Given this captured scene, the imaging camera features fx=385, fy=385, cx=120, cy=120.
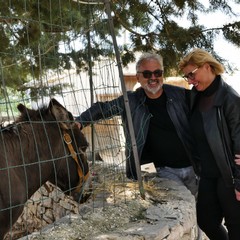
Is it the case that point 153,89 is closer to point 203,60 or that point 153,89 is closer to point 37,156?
point 203,60

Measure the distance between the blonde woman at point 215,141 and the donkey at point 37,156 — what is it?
1045 millimetres

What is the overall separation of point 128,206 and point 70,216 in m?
0.53

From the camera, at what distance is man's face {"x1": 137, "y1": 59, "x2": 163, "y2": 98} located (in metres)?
4.00

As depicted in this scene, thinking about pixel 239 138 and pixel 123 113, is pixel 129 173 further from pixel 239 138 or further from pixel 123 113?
pixel 239 138

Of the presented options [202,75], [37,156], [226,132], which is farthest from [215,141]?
[37,156]

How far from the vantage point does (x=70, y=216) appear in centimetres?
307

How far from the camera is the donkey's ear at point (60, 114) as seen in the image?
120 inches

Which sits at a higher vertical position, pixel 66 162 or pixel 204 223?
pixel 66 162

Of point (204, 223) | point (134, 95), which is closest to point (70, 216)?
point (204, 223)

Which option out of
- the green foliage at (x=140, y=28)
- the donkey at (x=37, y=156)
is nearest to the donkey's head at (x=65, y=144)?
the donkey at (x=37, y=156)

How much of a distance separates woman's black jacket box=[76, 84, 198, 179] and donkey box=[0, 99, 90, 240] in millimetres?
612

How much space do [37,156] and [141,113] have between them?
4.73 feet

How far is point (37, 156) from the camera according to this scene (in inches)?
116

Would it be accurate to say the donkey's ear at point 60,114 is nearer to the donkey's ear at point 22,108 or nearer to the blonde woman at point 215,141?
the donkey's ear at point 22,108
